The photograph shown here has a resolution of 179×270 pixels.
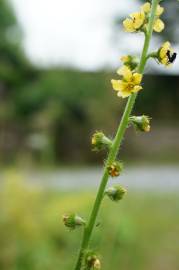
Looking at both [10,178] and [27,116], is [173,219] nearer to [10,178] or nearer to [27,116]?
[10,178]

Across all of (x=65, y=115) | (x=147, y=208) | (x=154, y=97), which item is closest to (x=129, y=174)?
(x=65, y=115)

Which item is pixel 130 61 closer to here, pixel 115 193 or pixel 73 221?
pixel 115 193

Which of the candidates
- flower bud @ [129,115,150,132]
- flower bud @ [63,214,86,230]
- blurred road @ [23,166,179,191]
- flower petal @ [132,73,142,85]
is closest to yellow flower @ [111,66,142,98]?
flower petal @ [132,73,142,85]

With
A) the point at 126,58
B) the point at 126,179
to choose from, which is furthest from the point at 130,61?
the point at 126,179

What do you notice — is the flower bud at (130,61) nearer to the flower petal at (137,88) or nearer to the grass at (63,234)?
the flower petal at (137,88)

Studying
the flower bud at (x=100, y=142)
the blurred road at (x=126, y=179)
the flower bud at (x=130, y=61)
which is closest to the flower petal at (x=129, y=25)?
the flower bud at (x=130, y=61)

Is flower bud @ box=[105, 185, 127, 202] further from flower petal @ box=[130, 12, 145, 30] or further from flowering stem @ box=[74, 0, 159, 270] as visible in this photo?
flower petal @ box=[130, 12, 145, 30]
